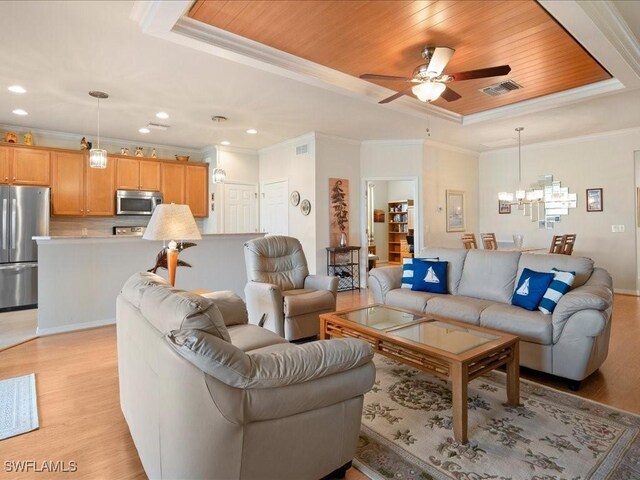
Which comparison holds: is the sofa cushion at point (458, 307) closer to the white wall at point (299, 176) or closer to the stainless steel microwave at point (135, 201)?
the white wall at point (299, 176)

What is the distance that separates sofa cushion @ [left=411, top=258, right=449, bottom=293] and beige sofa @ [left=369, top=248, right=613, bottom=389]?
9cm

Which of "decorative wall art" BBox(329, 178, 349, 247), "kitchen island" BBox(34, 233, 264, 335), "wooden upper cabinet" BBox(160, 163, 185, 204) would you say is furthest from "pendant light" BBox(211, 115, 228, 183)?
"decorative wall art" BBox(329, 178, 349, 247)

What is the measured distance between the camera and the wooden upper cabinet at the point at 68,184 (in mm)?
5859

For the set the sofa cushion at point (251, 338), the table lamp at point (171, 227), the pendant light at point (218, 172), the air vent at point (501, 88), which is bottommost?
the sofa cushion at point (251, 338)

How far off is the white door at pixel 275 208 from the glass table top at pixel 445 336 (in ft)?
15.0

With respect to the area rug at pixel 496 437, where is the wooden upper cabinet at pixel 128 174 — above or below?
above

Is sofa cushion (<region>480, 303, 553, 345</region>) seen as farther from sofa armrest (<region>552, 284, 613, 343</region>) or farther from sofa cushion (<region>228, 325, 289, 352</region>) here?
sofa cushion (<region>228, 325, 289, 352</region>)

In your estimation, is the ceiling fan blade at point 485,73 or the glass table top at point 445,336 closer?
the glass table top at point 445,336

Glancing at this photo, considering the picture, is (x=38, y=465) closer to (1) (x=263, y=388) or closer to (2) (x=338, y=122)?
(1) (x=263, y=388)

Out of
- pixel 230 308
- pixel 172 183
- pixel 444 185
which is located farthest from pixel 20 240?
pixel 444 185

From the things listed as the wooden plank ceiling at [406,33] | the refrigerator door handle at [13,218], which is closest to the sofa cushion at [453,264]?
the wooden plank ceiling at [406,33]

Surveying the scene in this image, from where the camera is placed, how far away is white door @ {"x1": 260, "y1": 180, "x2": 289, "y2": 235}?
23.2 feet

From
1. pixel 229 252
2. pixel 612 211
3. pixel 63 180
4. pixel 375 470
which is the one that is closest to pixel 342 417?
pixel 375 470

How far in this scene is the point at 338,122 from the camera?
5633 mm
